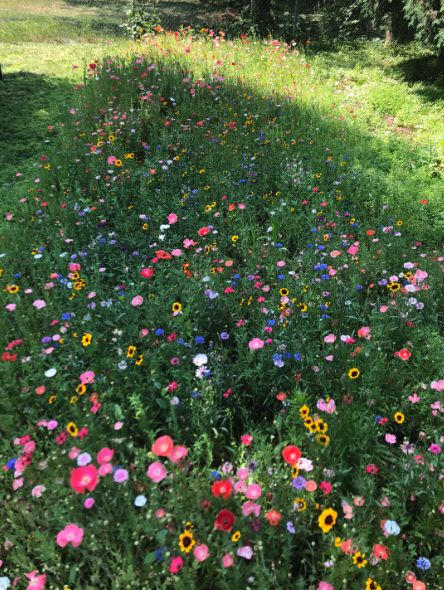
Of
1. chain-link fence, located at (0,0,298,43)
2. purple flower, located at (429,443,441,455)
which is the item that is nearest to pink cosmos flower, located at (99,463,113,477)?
purple flower, located at (429,443,441,455)

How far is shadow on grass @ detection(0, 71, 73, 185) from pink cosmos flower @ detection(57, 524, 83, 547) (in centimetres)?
430

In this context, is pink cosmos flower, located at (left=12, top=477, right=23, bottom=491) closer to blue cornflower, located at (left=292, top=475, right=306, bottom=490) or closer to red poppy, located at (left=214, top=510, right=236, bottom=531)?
red poppy, located at (left=214, top=510, right=236, bottom=531)

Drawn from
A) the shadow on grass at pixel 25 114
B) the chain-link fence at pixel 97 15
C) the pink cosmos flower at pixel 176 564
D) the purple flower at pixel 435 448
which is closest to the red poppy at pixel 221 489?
the pink cosmos flower at pixel 176 564

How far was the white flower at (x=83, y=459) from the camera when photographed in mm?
1500

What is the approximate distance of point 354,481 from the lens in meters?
1.57

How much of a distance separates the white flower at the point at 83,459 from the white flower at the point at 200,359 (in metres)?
0.67

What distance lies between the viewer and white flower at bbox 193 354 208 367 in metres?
1.97

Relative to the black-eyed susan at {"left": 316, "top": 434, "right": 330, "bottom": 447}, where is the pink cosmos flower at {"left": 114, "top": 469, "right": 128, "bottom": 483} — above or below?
below

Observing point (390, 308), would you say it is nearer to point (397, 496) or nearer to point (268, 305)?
point (268, 305)

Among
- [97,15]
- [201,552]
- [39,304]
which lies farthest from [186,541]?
[97,15]

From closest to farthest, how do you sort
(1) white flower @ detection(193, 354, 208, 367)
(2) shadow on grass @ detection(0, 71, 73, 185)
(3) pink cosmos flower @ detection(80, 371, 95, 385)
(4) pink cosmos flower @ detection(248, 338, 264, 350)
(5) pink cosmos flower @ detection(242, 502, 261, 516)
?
(5) pink cosmos flower @ detection(242, 502, 261, 516), (3) pink cosmos flower @ detection(80, 371, 95, 385), (1) white flower @ detection(193, 354, 208, 367), (4) pink cosmos flower @ detection(248, 338, 264, 350), (2) shadow on grass @ detection(0, 71, 73, 185)

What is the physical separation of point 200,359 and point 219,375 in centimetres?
13

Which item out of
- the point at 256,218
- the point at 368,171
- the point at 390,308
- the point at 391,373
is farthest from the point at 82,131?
the point at 391,373

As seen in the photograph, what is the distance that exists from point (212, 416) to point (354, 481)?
2.25 feet
